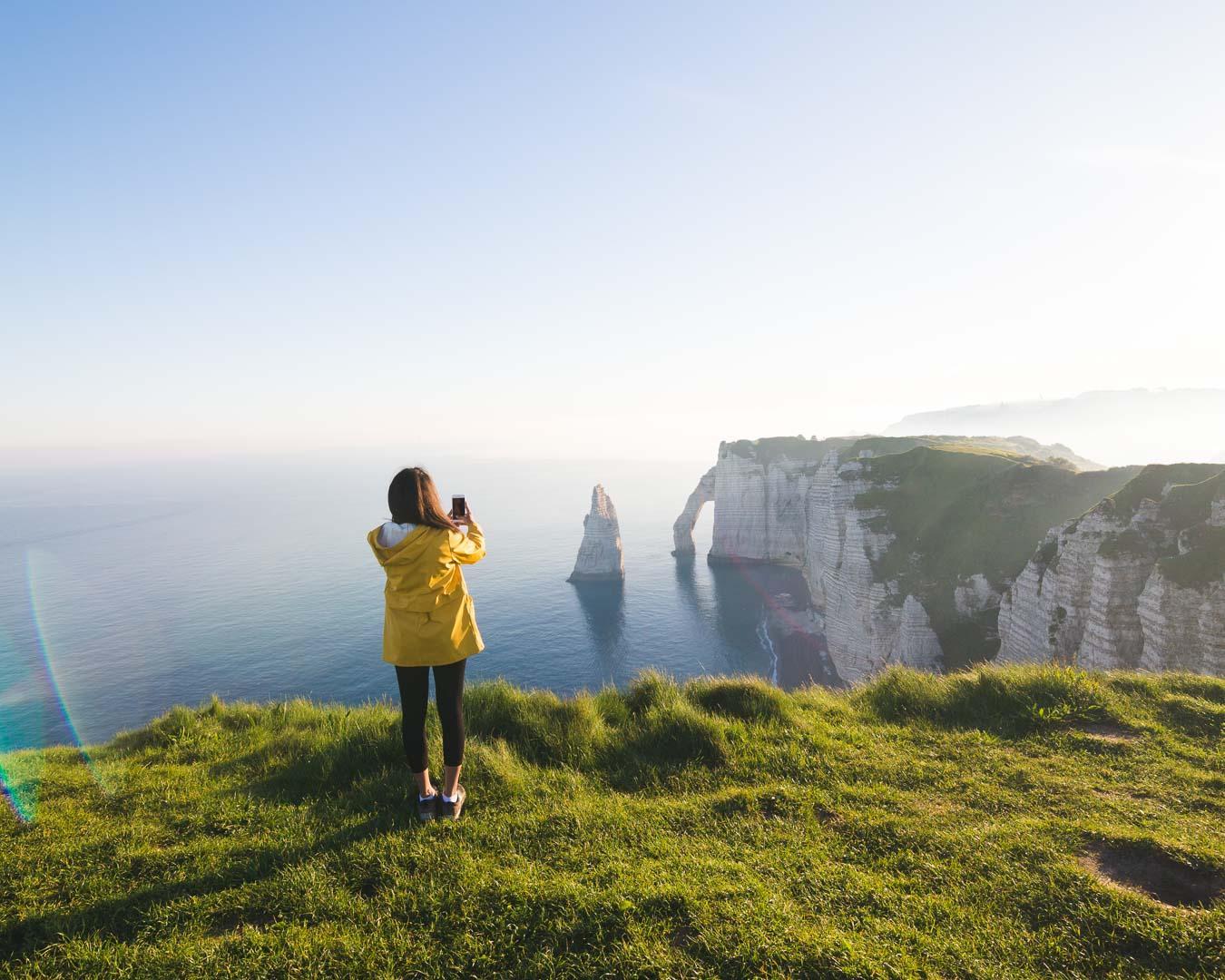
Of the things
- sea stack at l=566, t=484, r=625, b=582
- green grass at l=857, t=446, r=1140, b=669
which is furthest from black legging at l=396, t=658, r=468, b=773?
sea stack at l=566, t=484, r=625, b=582

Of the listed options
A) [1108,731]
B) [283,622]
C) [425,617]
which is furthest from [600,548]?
[425,617]

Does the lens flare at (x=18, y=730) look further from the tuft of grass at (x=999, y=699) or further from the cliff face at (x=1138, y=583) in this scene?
the cliff face at (x=1138, y=583)

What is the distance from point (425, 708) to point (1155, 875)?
261 inches

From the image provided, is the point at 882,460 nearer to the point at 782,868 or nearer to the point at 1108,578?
the point at 1108,578

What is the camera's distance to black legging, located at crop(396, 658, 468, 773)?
5.22 m

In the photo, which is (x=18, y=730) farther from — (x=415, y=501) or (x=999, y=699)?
(x=999, y=699)

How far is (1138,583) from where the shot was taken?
22797 millimetres

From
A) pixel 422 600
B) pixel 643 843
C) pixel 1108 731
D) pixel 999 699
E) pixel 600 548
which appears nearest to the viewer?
pixel 643 843

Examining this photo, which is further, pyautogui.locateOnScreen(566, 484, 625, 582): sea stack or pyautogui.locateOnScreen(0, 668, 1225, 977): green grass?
pyautogui.locateOnScreen(566, 484, 625, 582): sea stack

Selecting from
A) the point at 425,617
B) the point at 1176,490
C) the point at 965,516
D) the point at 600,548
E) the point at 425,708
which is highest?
the point at 425,617

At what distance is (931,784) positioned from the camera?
233 inches

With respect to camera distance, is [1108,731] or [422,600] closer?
[422,600]

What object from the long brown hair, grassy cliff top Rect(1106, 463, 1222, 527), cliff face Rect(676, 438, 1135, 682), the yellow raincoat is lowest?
cliff face Rect(676, 438, 1135, 682)

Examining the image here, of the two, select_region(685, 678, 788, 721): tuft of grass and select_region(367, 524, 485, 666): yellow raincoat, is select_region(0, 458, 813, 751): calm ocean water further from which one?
select_region(367, 524, 485, 666): yellow raincoat
